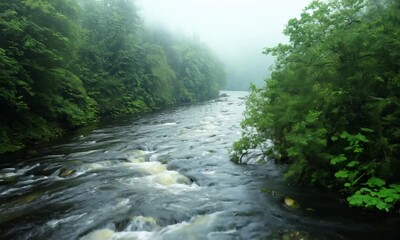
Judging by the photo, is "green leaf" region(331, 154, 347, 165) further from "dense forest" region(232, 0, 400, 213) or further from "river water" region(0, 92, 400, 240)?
"river water" region(0, 92, 400, 240)

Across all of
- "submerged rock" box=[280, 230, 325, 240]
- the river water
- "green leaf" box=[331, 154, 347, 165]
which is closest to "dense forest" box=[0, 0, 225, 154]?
the river water

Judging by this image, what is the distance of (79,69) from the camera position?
102ft

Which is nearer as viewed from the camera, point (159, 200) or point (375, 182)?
point (375, 182)

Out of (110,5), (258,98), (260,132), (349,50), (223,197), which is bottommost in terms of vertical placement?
(223,197)

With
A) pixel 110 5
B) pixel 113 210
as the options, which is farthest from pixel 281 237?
pixel 110 5

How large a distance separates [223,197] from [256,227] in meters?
2.12

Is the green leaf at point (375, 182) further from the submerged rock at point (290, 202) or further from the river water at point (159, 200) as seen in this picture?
the submerged rock at point (290, 202)

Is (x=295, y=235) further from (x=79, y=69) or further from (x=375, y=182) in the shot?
(x=79, y=69)

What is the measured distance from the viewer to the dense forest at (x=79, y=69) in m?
16.1

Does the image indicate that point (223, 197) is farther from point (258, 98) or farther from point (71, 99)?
point (71, 99)

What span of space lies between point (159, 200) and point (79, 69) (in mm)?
25435

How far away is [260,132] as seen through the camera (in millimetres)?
12602

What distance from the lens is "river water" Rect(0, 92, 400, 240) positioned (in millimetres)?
7164

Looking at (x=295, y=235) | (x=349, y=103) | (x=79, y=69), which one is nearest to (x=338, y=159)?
(x=349, y=103)
